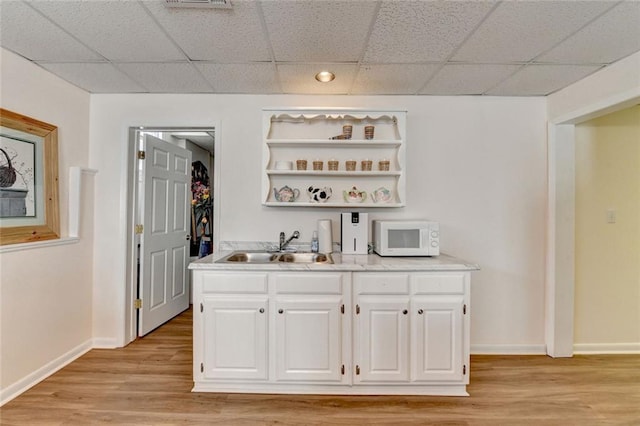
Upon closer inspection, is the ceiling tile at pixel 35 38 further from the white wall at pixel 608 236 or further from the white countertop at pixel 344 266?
the white wall at pixel 608 236

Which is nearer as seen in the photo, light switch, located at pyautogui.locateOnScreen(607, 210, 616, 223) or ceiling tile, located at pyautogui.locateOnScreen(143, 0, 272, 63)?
ceiling tile, located at pyautogui.locateOnScreen(143, 0, 272, 63)

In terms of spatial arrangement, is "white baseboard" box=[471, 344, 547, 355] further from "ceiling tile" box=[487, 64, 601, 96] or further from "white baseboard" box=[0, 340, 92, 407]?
"white baseboard" box=[0, 340, 92, 407]

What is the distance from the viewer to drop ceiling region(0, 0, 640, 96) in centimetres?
160

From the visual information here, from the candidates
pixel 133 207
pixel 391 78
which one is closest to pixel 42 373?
pixel 133 207

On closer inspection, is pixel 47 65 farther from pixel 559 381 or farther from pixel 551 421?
pixel 559 381

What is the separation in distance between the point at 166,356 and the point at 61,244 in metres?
1.21

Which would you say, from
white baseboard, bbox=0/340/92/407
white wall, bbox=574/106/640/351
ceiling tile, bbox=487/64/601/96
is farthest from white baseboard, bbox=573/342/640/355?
white baseboard, bbox=0/340/92/407


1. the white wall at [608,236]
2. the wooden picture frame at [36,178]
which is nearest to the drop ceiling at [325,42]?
the wooden picture frame at [36,178]

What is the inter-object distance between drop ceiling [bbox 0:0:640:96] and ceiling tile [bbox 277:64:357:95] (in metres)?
0.01

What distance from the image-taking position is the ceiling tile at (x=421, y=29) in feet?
5.16

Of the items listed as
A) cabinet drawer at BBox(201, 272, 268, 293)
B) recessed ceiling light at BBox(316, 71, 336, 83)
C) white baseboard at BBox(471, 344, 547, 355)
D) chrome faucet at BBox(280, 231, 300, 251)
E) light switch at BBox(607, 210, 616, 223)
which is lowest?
white baseboard at BBox(471, 344, 547, 355)

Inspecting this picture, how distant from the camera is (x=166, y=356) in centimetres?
260

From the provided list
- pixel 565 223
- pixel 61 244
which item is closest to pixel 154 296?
pixel 61 244

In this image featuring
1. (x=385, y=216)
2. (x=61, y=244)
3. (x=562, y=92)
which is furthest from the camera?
(x=385, y=216)
